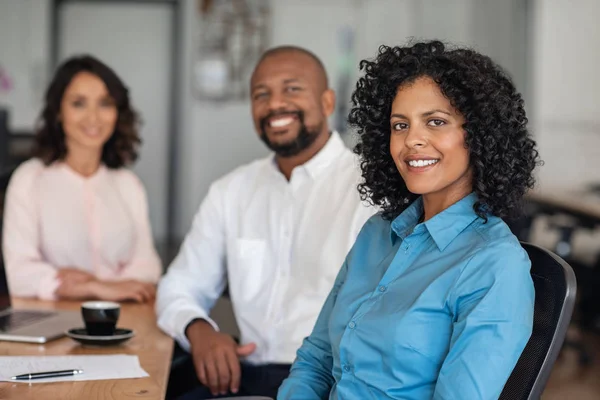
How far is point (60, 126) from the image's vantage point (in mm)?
2732

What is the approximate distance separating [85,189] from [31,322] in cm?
79

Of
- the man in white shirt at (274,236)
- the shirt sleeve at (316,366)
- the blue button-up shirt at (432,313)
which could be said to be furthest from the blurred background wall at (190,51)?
the blue button-up shirt at (432,313)

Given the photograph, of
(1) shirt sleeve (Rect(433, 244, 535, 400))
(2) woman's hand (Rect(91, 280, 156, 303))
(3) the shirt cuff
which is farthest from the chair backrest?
(2) woman's hand (Rect(91, 280, 156, 303))

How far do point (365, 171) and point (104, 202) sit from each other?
126 centimetres

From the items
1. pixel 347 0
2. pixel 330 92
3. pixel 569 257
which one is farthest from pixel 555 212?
pixel 330 92

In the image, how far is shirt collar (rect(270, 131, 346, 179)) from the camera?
2.36 meters

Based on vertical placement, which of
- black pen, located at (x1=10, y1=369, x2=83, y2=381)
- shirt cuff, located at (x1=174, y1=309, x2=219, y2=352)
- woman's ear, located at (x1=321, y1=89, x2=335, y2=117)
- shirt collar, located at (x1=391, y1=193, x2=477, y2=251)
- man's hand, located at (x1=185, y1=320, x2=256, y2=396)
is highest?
woman's ear, located at (x1=321, y1=89, x2=335, y2=117)

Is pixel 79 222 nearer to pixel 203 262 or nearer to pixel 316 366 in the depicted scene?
pixel 203 262

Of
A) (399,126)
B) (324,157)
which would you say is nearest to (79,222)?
(324,157)

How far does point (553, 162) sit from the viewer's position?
671 centimetres

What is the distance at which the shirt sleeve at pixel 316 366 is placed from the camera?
1.61m

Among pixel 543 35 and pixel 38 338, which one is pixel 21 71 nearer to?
pixel 543 35

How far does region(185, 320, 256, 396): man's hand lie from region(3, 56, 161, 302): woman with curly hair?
56cm

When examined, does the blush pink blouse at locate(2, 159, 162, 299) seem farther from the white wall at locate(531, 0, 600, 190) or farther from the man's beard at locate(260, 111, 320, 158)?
the white wall at locate(531, 0, 600, 190)
